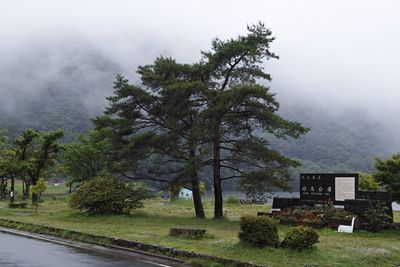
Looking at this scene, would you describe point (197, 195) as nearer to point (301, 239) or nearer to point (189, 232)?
point (189, 232)

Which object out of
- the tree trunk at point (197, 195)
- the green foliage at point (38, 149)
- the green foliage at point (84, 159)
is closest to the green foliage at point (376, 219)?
the tree trunk at point (197, 195)

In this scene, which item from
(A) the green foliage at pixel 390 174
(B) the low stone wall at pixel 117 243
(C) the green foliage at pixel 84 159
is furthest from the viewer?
(C) the green foliage at pixel 84 159

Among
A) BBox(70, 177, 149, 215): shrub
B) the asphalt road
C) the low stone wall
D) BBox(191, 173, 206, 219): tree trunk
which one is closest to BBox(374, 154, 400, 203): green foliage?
BBox(191, 173, 206, 219): tree trunk

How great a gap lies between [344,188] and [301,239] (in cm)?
1003

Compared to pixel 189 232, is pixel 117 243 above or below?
below

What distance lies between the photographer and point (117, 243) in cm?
1465

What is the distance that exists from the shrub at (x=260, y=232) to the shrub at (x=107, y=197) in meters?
12.8

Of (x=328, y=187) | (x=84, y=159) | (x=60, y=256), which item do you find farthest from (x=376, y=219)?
(x=84, y=159)

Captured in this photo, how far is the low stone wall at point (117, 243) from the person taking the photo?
11614 mm

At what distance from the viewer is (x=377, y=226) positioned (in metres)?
18.8

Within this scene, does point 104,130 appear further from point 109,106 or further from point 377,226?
point 377,226

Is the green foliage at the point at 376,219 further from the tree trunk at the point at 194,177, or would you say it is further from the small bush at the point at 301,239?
the tree trunk at the point at 194,177

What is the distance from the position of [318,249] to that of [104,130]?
54.4ft

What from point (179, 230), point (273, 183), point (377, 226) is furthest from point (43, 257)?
point (273, 183)
